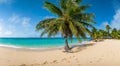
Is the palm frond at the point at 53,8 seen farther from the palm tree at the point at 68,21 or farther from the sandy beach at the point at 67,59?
the sandy beach at the point at 67,59

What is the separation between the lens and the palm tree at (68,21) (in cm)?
1709

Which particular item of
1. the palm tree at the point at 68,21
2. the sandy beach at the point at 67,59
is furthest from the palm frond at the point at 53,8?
the sandy beach at the point at 67,59

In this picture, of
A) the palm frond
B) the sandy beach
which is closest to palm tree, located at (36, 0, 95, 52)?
the palm frond

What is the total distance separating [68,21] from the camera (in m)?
17.4

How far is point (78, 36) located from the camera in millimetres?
17422

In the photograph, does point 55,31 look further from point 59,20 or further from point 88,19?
point 88,19

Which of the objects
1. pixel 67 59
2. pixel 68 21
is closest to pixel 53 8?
pixel 68 21

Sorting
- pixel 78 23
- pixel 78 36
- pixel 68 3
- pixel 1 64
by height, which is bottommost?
pixel 1 64

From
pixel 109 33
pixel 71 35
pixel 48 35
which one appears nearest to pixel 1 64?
pixel 48 35

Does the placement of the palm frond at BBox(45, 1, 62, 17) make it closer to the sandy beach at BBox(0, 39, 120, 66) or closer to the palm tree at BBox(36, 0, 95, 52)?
the palm tree at BBox(36, 0, 95, 52)

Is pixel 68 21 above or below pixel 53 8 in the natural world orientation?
below

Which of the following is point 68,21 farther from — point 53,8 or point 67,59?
point 67,59

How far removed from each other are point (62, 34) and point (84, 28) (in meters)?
2.31

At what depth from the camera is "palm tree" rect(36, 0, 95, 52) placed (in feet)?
56.1
